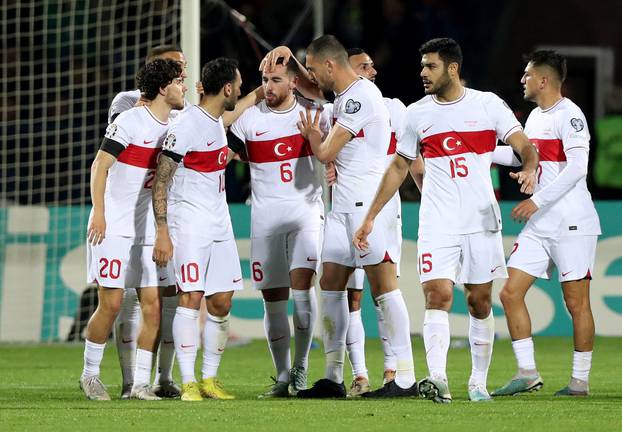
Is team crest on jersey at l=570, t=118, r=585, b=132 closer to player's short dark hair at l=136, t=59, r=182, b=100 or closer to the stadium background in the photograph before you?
player's short dark hair at l=136, t=59, r=182, b=100

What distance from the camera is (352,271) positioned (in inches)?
343

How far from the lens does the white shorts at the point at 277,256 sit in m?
8.80

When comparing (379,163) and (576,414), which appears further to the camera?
(379,163)

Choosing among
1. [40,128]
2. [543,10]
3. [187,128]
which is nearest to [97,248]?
[187,128]

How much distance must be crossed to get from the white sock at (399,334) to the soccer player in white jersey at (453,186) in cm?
45

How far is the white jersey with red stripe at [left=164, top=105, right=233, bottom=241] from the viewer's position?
8406 millimetres

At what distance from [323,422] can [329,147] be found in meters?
1.95

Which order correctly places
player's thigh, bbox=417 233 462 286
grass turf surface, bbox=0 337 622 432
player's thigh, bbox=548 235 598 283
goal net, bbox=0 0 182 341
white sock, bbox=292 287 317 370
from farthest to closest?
goal net, bbox=0 0 182 341, player's thigh, bbox=548 235 598 283, white sock, bbox=292 287 317 370, player's thigh, bbox=417 233 462 286, grass turf surface, bbox=0 337 622 432

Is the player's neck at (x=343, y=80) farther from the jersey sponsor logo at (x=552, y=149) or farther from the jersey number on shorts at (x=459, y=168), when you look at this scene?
the jersey sponsor logo at (x=552, y=149)

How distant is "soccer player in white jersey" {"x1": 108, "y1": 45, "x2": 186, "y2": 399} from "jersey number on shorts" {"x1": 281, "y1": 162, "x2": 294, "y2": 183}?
86 cm

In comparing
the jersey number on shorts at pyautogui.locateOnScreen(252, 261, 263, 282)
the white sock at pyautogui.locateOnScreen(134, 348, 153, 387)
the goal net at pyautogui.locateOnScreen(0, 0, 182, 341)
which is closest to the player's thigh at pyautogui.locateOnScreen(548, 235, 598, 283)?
the jersey number on shorts at pyautogui.locateOnScreen(252, 261, 263, 282)

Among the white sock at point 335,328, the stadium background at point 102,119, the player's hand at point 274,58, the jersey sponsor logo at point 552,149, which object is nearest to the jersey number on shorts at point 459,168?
the white sock at point 335,328

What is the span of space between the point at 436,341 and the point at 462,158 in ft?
3.48

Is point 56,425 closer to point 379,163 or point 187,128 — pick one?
point 187,128
